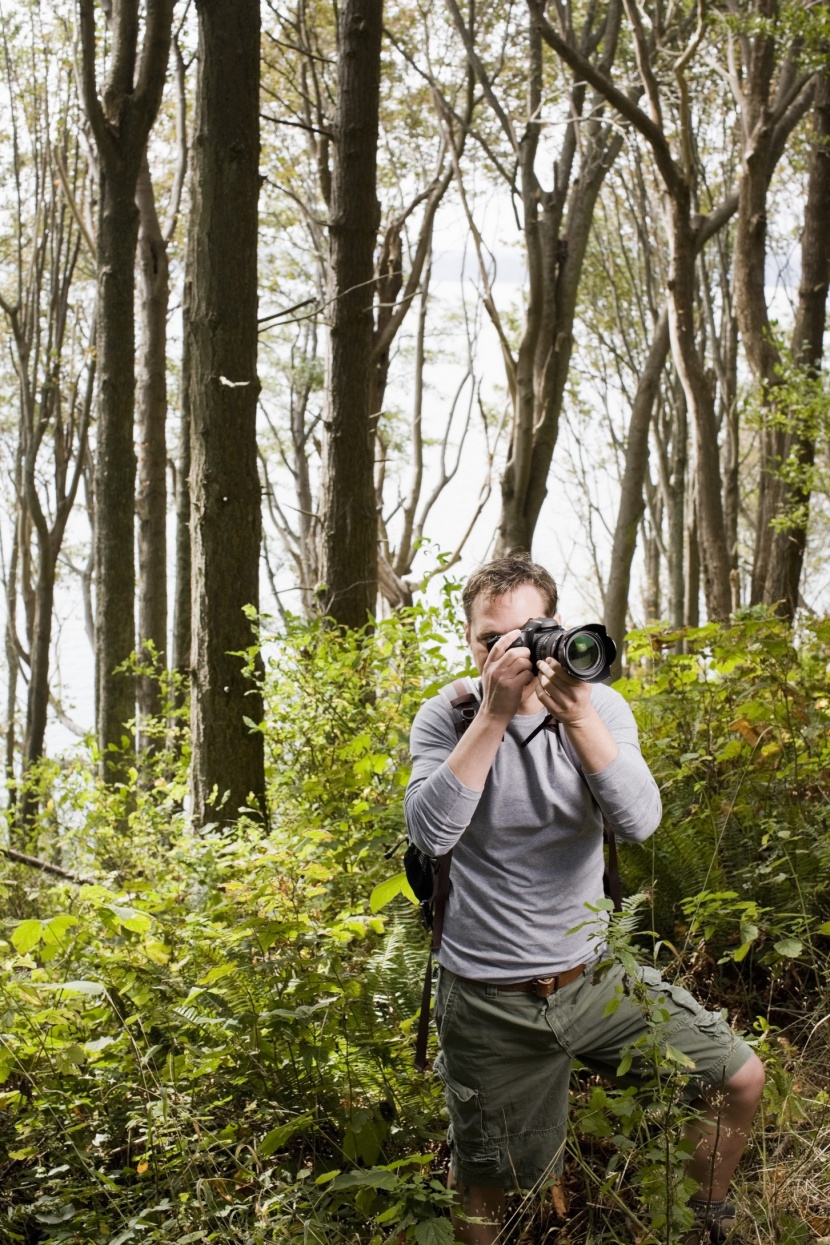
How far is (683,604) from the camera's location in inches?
683

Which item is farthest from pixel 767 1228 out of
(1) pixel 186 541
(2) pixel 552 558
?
(2) pixel 552 558

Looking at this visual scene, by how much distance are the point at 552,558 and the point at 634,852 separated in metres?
26.6

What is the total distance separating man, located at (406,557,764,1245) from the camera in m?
2.35

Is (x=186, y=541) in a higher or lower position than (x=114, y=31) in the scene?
lower

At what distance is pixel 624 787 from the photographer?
237 centimetres

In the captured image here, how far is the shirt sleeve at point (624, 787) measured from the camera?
2365 mm

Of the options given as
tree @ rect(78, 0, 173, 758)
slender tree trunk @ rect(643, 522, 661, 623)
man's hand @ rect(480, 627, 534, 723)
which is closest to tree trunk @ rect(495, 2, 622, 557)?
tree @ rect(78, 0, 173, 758)

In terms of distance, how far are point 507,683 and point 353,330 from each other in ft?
18.7

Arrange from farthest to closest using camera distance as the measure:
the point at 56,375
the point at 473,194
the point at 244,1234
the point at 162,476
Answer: the point at 473,194 → the point at 56,375 → the point at 162,476 → the point at 244,1234

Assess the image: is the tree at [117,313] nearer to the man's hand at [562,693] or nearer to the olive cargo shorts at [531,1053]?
the olive cargo shorts at [531,1053]

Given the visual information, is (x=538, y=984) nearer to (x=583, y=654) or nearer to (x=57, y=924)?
(x=583, y=654)

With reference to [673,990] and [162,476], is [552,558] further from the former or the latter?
[673,990]

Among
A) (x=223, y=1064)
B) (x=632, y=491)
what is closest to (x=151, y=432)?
(x=632, y=491)

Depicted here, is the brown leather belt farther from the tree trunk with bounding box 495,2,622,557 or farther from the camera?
the tree trunk with bounding box 495,2,622,557
